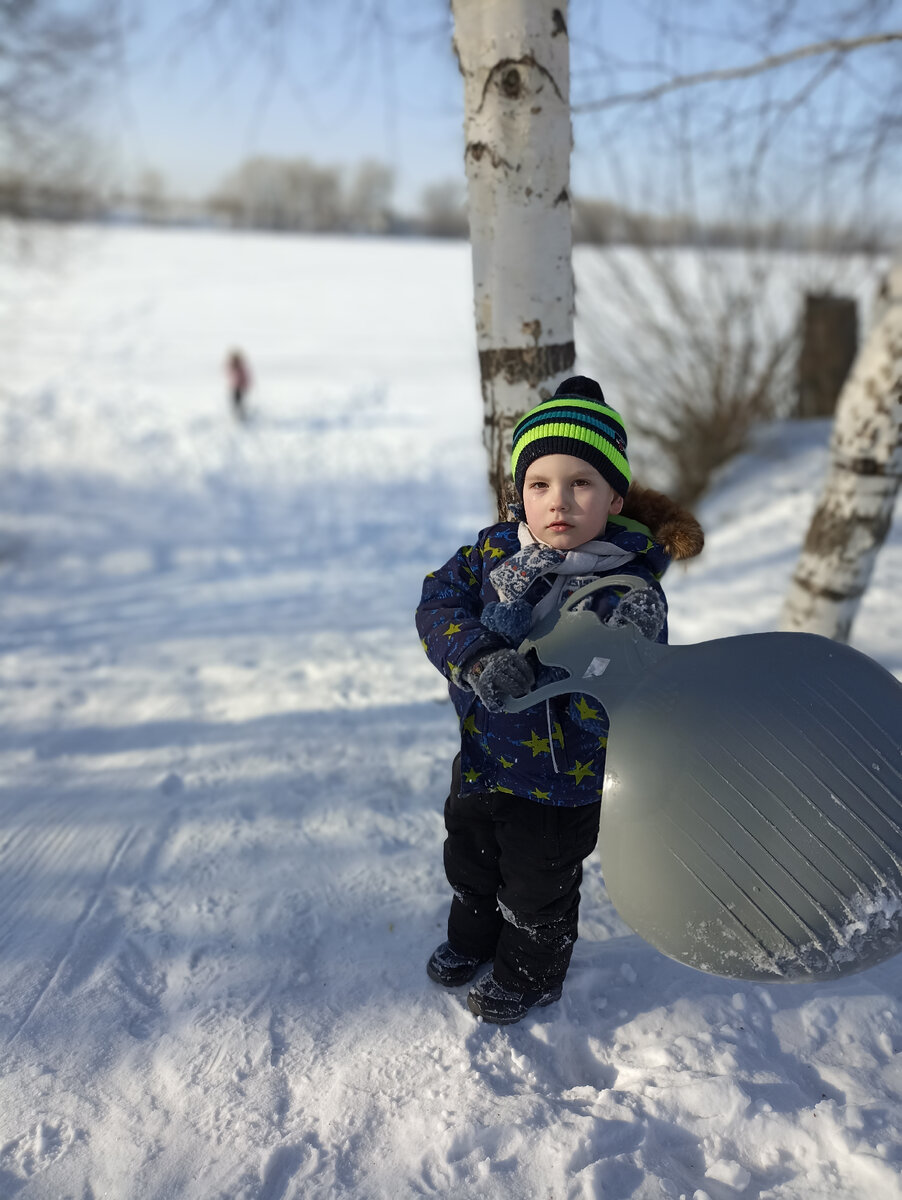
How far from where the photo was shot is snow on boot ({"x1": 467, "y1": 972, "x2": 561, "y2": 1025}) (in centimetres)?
180

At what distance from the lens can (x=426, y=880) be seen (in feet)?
7.57

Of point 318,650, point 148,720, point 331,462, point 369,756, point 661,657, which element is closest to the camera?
point 661,657

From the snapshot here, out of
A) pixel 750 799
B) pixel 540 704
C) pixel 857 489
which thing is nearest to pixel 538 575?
pixel 540 704

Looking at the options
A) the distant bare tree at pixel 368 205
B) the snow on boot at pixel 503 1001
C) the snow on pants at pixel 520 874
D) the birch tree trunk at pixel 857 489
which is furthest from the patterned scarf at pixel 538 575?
the distant bare tree at pixel 368 205

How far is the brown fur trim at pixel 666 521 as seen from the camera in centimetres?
165

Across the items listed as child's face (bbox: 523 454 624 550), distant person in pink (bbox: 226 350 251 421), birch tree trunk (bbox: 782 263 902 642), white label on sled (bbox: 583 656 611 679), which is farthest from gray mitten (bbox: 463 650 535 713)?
distant person in pink (bbox: 226 350 251 421)

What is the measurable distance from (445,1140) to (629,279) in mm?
6965

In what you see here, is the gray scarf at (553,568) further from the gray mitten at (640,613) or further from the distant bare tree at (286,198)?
the distant bare tree at (286,198)

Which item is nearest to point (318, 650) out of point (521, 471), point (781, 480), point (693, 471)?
point (521, 471)

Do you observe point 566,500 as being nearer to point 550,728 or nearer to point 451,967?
point 550,728

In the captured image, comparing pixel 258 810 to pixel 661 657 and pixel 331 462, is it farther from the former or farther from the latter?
pixel 331 462

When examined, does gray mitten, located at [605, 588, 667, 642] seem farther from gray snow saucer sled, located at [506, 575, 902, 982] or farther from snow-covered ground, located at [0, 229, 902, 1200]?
snow-covered ground, located at [0, 229, 902, 1200]

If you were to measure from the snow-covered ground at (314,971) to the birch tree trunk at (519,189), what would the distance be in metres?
1.35

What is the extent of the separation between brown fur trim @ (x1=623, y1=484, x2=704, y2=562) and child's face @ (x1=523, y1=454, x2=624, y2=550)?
16cm
